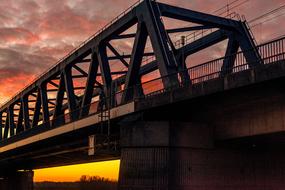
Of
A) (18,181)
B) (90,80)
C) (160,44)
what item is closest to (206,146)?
(160,44)

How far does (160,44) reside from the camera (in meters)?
28.1

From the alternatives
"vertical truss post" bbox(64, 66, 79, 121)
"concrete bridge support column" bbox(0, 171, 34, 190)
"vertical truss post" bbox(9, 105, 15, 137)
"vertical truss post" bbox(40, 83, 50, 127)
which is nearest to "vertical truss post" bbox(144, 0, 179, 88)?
"vertical truss post" bbox(64, 66, 79, 121)

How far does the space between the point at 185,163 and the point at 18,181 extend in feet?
209

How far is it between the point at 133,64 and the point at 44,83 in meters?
26.9

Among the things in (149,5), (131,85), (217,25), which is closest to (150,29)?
(149,5)

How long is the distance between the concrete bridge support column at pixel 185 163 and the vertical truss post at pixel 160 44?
309 centimetres

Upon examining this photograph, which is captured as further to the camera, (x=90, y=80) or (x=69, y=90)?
(x=69, y=90)

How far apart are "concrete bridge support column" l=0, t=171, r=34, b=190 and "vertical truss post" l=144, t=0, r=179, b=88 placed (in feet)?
180

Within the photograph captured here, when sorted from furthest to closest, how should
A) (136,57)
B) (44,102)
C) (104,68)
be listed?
(44,102)
(104,68)
(136,57)

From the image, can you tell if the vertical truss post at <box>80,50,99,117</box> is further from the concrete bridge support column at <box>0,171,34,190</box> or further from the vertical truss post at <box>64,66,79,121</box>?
the concrete bridge support column at <box>0,171,34,190</box>

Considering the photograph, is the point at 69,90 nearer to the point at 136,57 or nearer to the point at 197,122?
the point at 136,57

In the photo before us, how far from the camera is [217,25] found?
121 ft

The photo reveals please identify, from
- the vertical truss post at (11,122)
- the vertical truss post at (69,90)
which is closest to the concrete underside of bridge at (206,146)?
the vertical truss post at (69,90)

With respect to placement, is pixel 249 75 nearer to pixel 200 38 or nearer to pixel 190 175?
pixel 190 175
